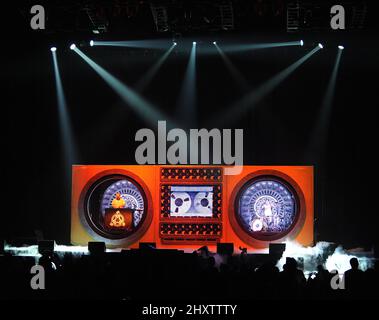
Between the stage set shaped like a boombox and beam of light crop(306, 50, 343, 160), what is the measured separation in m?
0.38

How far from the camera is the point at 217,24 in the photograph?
9.04 m

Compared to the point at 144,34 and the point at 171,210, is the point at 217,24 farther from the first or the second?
the point at 171,210

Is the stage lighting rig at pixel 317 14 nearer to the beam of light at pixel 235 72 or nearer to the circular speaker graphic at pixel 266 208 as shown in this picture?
the beam of light at pixel 235 72

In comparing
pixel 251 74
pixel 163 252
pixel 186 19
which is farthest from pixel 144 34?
pixel 163 252

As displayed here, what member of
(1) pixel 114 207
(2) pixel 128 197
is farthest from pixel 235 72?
(1) pixel 114 207

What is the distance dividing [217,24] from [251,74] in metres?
1.46

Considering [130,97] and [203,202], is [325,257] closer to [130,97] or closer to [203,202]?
[203,202]

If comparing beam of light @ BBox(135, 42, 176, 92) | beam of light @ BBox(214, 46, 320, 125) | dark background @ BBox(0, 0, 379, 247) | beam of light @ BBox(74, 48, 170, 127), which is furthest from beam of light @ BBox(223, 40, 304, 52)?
beam of light @ BBox(74, 48, 170, 127)

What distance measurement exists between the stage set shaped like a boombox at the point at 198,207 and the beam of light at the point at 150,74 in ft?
4.36

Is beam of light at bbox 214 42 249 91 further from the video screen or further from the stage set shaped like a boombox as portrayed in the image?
the video screen

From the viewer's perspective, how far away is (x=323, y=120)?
33.4 feet

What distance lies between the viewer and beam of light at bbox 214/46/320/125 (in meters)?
10.2

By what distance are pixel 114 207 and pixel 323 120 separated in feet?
12.0
